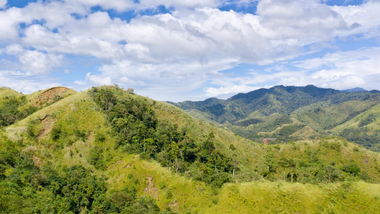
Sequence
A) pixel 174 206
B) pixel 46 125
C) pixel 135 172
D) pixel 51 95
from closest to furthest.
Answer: pixel 174 206, pixel 135 172, pixel 46 125, pixel 51 95

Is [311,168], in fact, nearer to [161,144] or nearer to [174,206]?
[161,144]

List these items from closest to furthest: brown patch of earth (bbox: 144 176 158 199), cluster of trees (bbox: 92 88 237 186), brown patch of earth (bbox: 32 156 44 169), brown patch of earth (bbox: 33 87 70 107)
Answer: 1. brown patch of earth (bbox: 144 176 158 199)
2. brown patch of earth (bbox: 32 156 44 169)
3. cluster of trees (bbox: 92 88 237 186)
4. brown patch of earth (bbox: 33 87 70 107)

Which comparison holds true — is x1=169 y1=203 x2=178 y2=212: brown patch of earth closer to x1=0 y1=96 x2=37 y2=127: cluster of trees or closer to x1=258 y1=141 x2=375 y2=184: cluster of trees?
x1=258 y1=141 x2=375 y2=184: cluster of trees

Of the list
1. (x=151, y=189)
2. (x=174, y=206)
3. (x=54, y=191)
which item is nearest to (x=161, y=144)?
(x=151, y=189)

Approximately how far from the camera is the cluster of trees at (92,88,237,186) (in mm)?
60844

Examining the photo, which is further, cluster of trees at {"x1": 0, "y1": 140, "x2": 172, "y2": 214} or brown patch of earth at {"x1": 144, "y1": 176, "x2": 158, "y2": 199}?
brown patch of earth at {"x1": 144, "y1": 176, "x2": 158, "y2": 199}

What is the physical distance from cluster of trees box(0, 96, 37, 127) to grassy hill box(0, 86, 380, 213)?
19.4 meters

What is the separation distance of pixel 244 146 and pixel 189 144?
35468 mm

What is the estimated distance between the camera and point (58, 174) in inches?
2106

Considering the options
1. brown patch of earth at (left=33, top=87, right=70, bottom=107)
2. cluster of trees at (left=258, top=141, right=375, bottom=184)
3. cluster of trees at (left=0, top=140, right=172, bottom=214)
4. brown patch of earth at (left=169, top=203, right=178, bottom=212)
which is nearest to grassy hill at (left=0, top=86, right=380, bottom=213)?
brown patch of earth at (left=169, top=203, right=178, bottom=212)

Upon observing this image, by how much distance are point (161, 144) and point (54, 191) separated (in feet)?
110

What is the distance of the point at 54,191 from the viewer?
47.2m

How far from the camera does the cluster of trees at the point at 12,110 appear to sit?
7843 centimetres

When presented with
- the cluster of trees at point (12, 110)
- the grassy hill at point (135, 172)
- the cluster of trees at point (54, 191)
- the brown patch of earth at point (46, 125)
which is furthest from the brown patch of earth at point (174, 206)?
the cluster of trees at point (12, 110)
